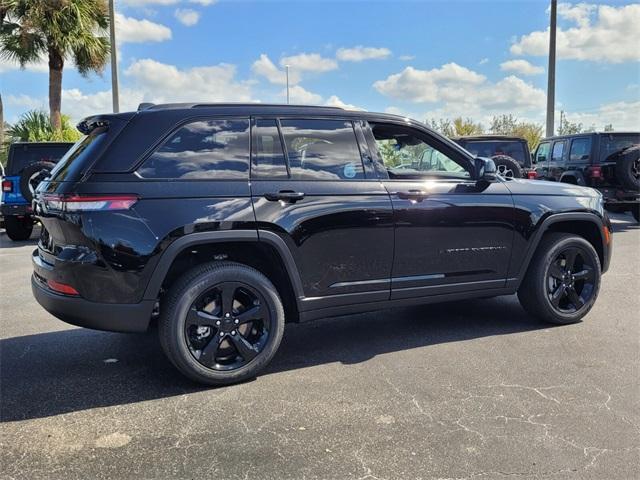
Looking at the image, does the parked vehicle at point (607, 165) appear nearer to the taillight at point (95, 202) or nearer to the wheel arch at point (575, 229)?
the wheel arch at point (575, 229)

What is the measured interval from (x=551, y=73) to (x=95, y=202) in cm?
1858

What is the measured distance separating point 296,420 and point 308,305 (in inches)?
36.8

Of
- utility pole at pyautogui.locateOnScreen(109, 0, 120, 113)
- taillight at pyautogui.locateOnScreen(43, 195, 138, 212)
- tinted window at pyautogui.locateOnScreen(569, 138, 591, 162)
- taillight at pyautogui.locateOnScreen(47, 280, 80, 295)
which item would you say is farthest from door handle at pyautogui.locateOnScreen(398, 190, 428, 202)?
utility pole at pyautogui.locateOnScreen(109, 0, 120, 113)

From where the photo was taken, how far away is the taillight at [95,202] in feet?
11.2

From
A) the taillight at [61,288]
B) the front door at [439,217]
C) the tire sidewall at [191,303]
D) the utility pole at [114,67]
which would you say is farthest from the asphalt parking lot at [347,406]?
the utility pole at [114,67]

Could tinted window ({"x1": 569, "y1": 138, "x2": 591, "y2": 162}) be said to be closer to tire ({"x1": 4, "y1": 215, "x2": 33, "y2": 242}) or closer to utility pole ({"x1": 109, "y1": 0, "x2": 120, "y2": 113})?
tire ({"x1": 4, "y1": 215, "x2": 33, "y2": 242})

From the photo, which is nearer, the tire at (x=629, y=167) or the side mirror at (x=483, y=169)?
the side mirror at (x=483, y=169)

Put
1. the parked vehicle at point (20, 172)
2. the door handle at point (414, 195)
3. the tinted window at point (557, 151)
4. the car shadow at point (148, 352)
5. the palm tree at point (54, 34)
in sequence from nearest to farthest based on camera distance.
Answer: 1. the car shadow at point (148, 352)
2. the door handle at point (414, 195)
3. the parked vehicle at point (20, 172)
4. the tinted window at point (557, 151)
5. the palm tree at point (54, 34)

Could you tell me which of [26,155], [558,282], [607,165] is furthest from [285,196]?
[607,165]

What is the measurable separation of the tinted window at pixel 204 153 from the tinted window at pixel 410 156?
111 centimetres

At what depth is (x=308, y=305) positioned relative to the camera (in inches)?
159

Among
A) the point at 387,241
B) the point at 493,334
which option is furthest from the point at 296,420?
the point at 493,334

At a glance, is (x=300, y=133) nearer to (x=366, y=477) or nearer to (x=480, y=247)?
(x=480, y=247)

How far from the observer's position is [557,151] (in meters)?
12.5
